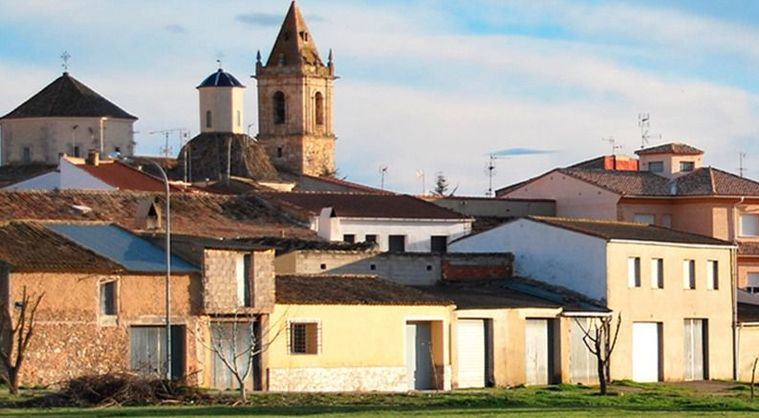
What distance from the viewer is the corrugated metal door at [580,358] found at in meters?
67.6

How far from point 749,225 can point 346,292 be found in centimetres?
3874

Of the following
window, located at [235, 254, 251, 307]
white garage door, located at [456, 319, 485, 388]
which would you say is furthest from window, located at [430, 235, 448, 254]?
window, located at [235, 254, 251, 307]

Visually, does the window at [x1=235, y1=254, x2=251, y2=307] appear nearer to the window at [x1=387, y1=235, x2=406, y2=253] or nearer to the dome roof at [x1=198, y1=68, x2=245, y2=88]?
the window at [x1=387, y1=235, x2=406, y2=253]

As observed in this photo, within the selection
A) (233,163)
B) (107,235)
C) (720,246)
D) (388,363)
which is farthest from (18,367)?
A: (233,163)

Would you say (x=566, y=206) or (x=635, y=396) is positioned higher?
(x=566, y=206)

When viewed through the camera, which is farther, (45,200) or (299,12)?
(299,12)

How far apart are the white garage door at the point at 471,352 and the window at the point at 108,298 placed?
1140 cm

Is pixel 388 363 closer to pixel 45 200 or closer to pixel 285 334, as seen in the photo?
pixel 285 334

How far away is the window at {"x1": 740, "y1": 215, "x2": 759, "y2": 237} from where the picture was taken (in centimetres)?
9631

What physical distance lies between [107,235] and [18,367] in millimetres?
8740

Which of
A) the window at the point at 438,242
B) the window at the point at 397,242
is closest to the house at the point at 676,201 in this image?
the window at the point at 438,242

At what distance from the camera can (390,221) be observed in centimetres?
8994

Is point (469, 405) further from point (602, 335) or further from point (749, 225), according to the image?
point (749, 225)

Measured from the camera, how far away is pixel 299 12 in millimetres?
148250
